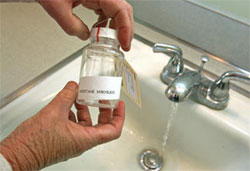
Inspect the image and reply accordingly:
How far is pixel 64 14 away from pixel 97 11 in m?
0.13

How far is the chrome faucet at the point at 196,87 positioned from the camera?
1.50ft

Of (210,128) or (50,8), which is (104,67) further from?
(210,128)

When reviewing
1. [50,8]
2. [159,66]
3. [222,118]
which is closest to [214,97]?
[222,118]

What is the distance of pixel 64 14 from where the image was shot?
343 millimetres

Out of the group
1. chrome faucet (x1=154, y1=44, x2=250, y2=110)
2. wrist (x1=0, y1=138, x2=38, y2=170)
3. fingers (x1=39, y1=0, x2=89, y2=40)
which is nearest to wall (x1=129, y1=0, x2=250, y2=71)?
chrome faucet (x1=154, y1=44, x2=250, y2=110)

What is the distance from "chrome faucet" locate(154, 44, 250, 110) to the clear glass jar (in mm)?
122

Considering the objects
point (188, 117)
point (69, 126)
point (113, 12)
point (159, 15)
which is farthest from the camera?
point (159, 15)

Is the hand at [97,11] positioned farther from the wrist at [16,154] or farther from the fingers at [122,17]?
the wrist at [16,154]

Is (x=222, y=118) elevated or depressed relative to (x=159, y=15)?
depressed

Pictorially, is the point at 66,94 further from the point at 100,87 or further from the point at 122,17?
the point at 122,17

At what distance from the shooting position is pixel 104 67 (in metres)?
0.41

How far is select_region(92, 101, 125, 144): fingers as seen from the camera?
326mm

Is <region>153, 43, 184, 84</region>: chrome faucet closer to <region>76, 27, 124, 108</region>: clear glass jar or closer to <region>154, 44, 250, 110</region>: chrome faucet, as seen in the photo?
<region>154, 44, 250, 110</region>: chrome faucet

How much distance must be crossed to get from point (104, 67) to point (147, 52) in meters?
0.26
